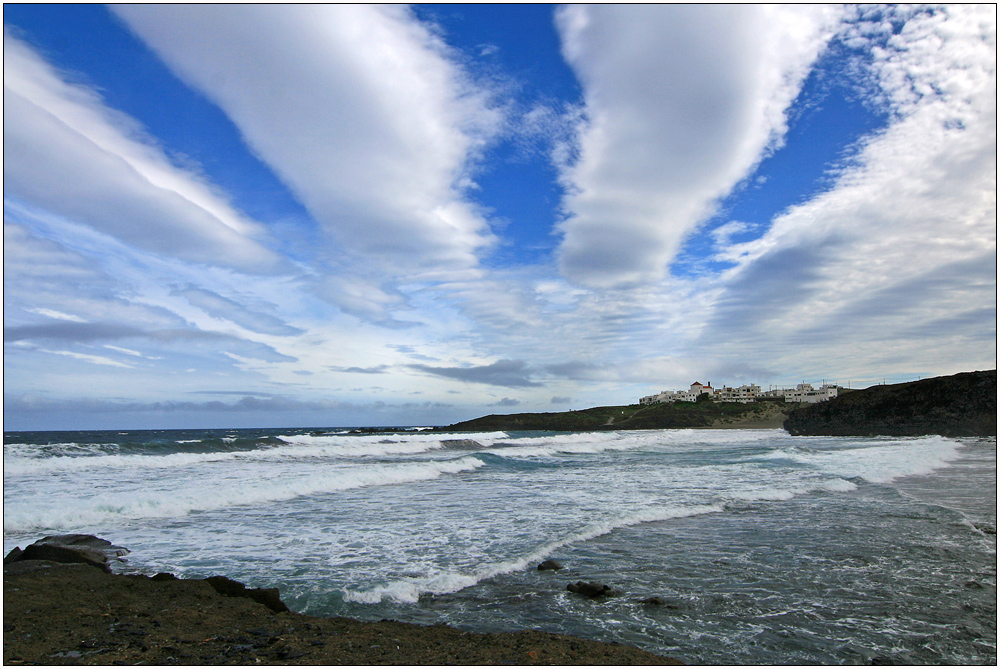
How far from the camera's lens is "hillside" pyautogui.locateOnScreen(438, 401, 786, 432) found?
348 ft

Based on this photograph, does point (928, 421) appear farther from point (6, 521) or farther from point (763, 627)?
point (6, 521)

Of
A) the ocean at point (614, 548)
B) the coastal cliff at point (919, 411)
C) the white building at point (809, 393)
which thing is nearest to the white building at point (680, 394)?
A: the white building at point (809, 393)

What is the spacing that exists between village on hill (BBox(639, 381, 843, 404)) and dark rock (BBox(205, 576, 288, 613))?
14198cm

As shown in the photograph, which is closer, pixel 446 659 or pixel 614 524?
pixel 446 659

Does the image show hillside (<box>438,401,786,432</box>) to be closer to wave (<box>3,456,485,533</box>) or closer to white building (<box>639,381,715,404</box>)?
white building (<box>639,381,715,404</box>)

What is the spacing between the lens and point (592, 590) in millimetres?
6930

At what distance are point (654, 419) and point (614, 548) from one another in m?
106

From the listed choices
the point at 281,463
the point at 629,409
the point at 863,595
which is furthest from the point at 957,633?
the point at 629,409

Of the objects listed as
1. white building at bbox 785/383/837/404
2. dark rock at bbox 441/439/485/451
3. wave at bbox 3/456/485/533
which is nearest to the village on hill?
white building at bbox 785/383/837/404

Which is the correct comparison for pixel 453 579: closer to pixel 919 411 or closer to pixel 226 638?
pixel 226 638

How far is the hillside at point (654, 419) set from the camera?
10594 centimetres

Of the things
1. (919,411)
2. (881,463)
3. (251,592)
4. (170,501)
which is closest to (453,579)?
(251,592)

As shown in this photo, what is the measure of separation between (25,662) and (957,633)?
9.77 m

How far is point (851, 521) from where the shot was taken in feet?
37.7
